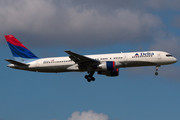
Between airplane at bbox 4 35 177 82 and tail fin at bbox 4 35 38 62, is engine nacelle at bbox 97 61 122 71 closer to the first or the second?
airplane at bbox 4 35 177 82

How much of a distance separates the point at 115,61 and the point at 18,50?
739 inches

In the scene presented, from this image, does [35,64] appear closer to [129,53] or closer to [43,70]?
[43,70]

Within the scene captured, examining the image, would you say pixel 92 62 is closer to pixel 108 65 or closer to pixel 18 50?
pixel 108 65

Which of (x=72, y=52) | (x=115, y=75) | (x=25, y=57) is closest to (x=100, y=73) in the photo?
(x=115, y=75)

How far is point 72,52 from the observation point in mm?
49500

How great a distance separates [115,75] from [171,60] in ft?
36.6

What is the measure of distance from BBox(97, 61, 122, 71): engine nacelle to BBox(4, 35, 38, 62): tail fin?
41.3 ft

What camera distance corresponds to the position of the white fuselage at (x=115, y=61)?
171ft

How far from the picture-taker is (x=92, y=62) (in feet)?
172

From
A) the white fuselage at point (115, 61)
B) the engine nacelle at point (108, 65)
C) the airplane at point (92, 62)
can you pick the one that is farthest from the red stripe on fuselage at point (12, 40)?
the engine nacelle at point (108, 65)

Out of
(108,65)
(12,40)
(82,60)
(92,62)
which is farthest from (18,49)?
(108,65)

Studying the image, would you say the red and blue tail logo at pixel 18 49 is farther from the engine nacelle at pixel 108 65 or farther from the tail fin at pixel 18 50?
the engine nacelle at pixel 108 65

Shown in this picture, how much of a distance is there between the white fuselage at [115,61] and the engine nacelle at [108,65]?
18cm

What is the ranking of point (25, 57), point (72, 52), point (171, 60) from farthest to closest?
point (25, 57)
point (171, 60)
point (72, 52)
